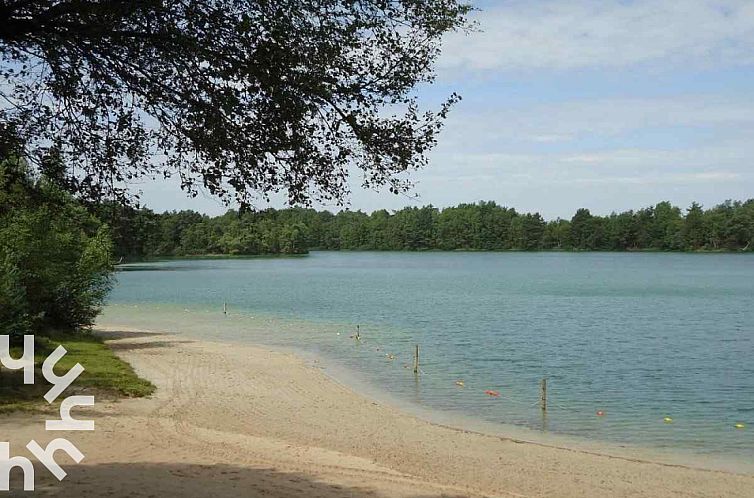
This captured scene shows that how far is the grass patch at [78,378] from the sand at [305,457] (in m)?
0.91

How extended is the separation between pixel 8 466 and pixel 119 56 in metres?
7.28

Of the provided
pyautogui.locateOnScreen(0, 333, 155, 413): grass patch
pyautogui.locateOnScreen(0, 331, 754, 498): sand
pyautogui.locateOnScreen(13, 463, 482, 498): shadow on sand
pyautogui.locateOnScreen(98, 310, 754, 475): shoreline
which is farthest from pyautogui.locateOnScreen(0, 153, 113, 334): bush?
pyautogui.locateOnScreen(98, 310, 754, 475): shoreline

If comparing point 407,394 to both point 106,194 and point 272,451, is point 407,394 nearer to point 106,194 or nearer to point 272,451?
point 272,451

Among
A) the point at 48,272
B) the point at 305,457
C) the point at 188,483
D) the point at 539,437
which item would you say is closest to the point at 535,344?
the point at 539,437

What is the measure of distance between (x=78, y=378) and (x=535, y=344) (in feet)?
79.5

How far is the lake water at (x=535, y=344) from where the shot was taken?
21.4 meters

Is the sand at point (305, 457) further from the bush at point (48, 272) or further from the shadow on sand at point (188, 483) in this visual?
the bush at point (48, 272)

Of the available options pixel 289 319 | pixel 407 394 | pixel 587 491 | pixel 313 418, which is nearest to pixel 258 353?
pixel 407 394

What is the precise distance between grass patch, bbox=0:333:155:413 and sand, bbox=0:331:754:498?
0.91 metres

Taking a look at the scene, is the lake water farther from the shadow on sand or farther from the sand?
the shadow on sand

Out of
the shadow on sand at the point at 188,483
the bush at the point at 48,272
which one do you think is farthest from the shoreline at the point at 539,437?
the bush at the point at 48,272

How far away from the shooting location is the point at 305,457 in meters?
14.7

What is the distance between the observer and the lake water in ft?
70.2

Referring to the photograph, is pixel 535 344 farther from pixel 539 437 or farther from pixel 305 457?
pixel 305 457
